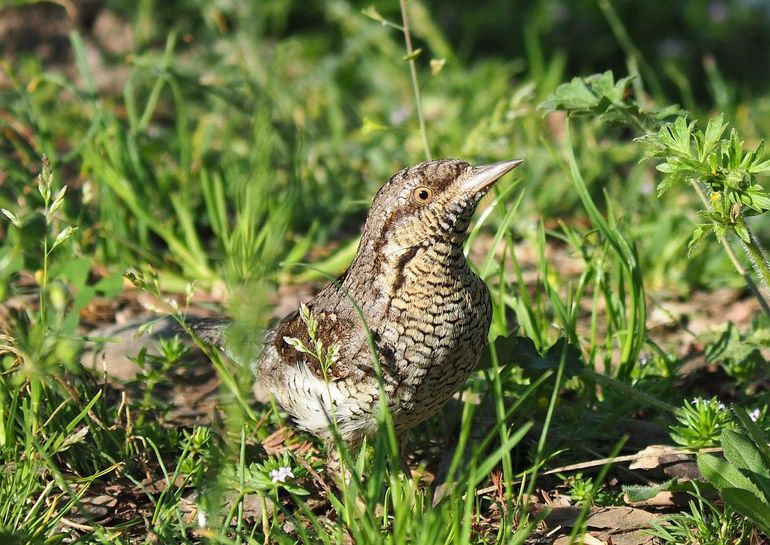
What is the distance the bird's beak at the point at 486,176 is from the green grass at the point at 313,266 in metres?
0.43

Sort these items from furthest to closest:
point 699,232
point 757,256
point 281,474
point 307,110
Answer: point 307,110 → point 281,474 → point 757,256 → point 699,232

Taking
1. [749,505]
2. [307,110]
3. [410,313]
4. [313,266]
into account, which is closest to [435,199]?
[410,313]

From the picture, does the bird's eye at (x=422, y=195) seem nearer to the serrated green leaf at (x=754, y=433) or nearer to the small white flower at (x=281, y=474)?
the small white flower at (x=281, y=474)

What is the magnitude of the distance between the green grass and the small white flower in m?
0.05

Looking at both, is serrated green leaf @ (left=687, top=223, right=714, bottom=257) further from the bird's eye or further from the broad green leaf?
the bird's eye

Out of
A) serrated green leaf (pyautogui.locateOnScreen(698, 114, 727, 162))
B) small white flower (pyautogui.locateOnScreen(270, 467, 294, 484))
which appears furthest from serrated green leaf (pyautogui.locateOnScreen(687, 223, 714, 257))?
small white flower (pyautogui.locateOnScreen(270, 467, 294, 484))

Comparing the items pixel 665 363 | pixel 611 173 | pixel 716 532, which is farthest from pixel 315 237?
pixel 716 532

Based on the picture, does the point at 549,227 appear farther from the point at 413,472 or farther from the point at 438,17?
the point at 438,17

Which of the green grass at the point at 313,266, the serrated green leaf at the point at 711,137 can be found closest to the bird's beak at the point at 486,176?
the green grass at the point at 313,266

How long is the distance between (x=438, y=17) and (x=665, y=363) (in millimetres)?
5047

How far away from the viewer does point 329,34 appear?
26.4 feet

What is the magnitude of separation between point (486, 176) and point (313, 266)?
180cm

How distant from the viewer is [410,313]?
3.11 m

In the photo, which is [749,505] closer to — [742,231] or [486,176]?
[742,231]
